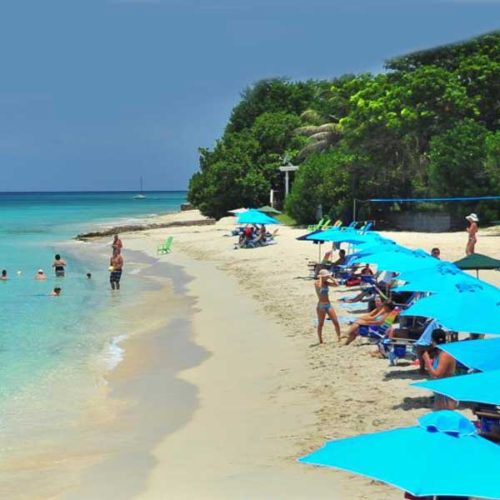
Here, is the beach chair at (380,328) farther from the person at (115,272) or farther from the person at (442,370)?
the person at (115,272)

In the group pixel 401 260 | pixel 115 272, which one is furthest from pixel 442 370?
pixel 115 272

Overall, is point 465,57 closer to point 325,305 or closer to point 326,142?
point 326,142

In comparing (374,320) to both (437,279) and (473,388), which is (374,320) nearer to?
(437,279)

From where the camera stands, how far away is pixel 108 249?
143ft

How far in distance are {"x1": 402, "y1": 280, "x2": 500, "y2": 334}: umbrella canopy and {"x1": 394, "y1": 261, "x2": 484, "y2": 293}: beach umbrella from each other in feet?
2.40

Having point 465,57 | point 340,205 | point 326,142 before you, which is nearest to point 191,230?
point 326,142

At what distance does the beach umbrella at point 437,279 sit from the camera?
430 inches

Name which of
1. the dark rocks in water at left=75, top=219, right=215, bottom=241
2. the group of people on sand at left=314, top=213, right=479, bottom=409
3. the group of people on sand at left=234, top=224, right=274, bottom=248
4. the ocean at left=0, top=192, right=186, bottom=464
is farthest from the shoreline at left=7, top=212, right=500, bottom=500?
the dark rocks in water at left=75, top=219, right=215, bottom=241

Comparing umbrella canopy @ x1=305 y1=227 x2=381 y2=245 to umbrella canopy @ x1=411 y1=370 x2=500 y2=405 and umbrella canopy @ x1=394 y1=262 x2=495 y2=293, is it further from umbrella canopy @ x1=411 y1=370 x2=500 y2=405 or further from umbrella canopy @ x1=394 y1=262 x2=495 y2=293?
umbrella canopy @ x1=411 y1=370 x2=500 y2=405

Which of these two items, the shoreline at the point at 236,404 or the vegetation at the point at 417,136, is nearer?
the shoreline at the point at 236,404

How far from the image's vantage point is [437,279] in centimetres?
1142

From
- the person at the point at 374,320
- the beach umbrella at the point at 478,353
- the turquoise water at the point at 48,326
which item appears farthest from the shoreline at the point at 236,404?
the beach umbrella at the point at 478,353

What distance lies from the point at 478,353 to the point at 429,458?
10.4ft

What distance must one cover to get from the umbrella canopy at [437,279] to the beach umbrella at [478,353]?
288cm
